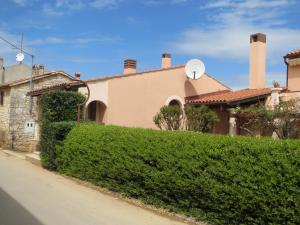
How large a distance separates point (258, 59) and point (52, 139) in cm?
1077

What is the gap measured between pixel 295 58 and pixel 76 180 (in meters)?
9.66

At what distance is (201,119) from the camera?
19.3 metres

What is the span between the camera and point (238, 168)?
25.5 feet

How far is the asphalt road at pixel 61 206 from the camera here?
27.8 ft

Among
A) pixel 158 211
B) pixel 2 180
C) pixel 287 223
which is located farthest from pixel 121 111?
pixel 287 223

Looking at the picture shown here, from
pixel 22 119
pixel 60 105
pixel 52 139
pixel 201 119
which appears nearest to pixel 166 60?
pixel 201 119

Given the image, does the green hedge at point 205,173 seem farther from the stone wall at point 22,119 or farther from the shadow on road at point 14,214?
the stone wall at point 22,119

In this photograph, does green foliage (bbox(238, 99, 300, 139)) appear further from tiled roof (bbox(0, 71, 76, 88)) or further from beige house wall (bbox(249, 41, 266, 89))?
tiled roof (bbox(0, 71, 76, 88))

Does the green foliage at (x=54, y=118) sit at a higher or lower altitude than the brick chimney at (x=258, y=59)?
lower

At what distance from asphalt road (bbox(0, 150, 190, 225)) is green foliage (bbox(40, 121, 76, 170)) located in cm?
167

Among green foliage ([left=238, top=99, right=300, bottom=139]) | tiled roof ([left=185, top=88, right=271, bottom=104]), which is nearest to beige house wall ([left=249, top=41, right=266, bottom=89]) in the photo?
tiled roof ([left=185, top=88, right=271, bottom=104])

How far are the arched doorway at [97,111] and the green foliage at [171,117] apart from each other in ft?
8.82

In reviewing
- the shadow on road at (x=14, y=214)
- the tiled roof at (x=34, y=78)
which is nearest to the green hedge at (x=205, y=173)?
the shadow on road at (x=14, y=214)

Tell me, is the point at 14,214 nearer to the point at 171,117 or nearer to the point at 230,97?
the point at 171,117
